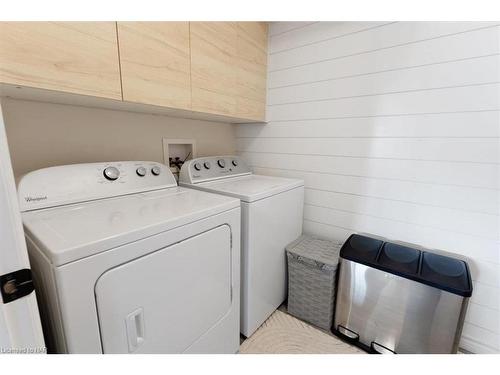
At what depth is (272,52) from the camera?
1.93 metres

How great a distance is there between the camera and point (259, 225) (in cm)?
139

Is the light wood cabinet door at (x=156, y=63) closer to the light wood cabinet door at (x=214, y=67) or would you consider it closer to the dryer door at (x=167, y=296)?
the light wood cabinet door at (x=214, y=67)

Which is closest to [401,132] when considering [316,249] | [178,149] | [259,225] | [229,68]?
[316,249]

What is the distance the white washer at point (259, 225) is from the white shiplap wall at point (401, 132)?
1.24ft

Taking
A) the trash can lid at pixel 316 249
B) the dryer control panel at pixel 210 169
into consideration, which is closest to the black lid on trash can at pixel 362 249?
the trash can lid at pixel 316 249

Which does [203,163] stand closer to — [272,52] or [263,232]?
[263,232]

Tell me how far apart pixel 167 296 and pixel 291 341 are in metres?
1.08

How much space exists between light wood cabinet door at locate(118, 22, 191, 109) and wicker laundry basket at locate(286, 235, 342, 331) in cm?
128

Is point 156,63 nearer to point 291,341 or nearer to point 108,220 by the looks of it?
point 108,220
